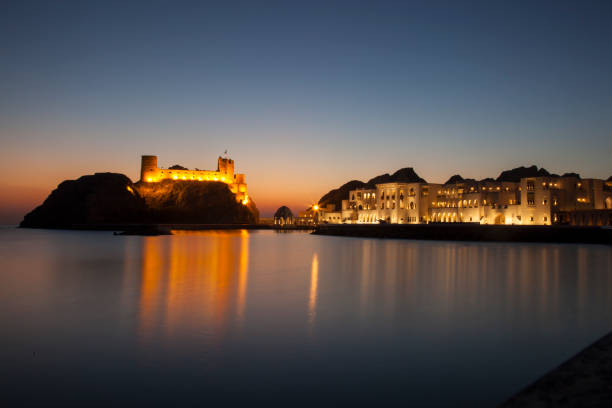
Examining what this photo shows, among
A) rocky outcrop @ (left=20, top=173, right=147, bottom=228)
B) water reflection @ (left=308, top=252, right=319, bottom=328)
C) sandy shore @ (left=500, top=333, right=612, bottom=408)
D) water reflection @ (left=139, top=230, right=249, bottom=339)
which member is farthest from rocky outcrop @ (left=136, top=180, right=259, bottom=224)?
sandy shore @ (left=500, top=333, right=612, bottom=408)

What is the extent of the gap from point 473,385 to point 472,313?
526 cm

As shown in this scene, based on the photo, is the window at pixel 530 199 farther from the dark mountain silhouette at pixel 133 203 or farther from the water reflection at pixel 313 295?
the dark mountain silhouette at pixel 133 203

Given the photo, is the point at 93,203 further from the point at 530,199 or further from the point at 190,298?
the point at 190,298

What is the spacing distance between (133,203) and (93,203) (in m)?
7.88

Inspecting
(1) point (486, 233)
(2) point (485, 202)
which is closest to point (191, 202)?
(2) point (485, 202)

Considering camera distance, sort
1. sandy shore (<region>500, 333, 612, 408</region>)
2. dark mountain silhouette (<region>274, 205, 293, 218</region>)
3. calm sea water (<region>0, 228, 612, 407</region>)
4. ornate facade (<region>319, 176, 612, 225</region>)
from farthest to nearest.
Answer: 1. dark mountain silhouette (<region>274, 205, 293, 218</region>)
2. ornate facade (<region>319, 176, 612, 225</region>)
3. calm sea water (<region>0, 228, 612, 407</region>)
4. sandy shore (<region>500, 333, 612, 408</region>)

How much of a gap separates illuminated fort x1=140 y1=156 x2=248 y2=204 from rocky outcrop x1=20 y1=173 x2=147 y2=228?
489 centimetres

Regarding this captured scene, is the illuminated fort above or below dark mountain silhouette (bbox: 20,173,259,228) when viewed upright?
above

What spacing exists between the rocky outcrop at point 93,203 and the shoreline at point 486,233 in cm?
5085

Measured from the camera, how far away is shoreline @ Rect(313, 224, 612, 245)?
42.4 metres

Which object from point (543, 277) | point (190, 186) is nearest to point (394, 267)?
point (543, 277)

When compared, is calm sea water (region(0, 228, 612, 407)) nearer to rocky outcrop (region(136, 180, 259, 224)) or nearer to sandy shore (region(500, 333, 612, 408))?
sandy shore (region(500, 333, 612, 408))

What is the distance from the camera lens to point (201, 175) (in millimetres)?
106312

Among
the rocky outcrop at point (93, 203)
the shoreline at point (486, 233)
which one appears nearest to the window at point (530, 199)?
the shoreline at point (486, 233)
